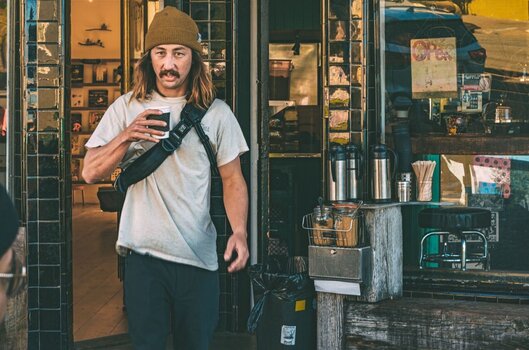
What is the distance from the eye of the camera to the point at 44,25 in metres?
6.87

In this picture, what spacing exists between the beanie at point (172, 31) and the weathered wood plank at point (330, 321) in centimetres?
251

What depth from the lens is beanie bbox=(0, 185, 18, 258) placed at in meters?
2.60

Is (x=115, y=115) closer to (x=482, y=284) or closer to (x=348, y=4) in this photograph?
(x=348, y=4)

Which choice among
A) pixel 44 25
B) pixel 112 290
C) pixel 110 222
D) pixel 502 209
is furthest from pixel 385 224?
pixel 110 222

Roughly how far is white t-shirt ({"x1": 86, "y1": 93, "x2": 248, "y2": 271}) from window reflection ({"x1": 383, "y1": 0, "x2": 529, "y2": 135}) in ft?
9.16

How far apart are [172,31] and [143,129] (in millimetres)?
Answer: 551

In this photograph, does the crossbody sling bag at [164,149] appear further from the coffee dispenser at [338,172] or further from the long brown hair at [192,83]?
the coffee dispenser at [338,172]

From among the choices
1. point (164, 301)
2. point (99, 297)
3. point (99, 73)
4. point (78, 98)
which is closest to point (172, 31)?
point (164, 301)

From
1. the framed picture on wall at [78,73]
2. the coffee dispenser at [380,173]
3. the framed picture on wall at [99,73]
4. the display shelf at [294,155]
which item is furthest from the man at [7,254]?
the framed picture on wall at [78,73]

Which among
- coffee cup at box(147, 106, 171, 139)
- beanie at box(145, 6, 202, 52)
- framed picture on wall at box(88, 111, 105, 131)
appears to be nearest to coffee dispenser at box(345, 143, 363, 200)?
beanie at box(145, 6, 202, 52)

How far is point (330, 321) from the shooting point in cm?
656

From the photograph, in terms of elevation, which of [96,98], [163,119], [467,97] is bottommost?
[163,119]

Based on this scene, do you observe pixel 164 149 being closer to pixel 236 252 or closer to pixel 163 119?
pixel 163 119

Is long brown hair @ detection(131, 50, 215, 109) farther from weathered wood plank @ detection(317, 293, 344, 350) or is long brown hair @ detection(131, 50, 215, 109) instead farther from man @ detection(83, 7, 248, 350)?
weathered wood plank @ detection(317, 293, 344, 350)
